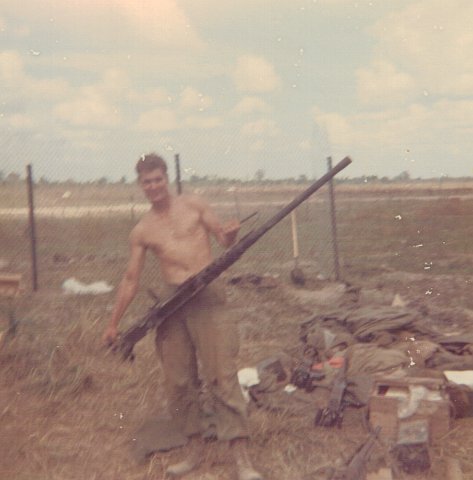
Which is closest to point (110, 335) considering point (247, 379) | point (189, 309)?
point (189, 309)

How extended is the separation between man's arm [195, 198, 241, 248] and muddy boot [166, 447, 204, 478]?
4.59ft

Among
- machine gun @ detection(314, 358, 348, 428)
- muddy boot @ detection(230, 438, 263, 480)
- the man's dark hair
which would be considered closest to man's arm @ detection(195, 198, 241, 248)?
the man's dark hair

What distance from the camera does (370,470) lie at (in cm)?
394

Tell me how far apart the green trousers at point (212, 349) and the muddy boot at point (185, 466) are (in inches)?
8.1

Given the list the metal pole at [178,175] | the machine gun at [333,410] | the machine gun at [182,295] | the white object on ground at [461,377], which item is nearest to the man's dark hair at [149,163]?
the machine gun at [182,295]

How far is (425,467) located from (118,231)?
1661 cm

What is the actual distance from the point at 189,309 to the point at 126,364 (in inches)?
83.3

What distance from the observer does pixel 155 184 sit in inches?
172

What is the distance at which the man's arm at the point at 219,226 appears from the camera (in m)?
4.23

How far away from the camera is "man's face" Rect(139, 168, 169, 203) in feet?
14.3

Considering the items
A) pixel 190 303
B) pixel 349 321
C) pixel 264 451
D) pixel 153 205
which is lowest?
pixel 264 451

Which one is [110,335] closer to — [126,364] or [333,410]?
[333,410]

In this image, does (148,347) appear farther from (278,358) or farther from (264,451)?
(264,451)

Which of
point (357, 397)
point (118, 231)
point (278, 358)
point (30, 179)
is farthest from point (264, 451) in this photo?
point (118, 231)
